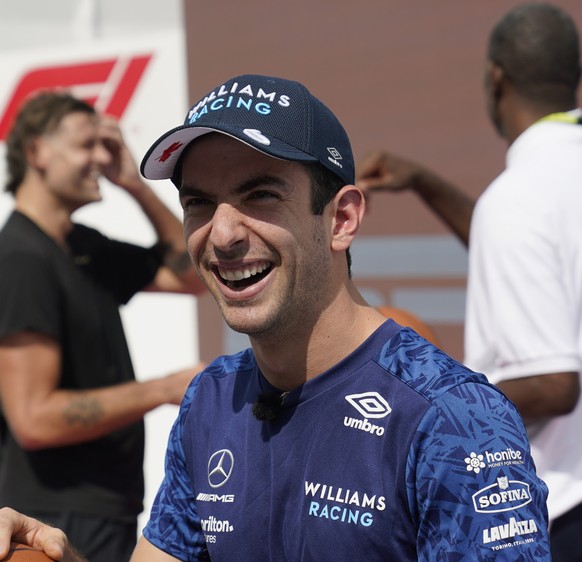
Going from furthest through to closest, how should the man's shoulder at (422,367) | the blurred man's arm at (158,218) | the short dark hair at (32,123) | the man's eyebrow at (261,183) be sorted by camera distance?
1. the blurred man's arm at (158,218)
2. the short dark hair at (32,123)
3. the man's eyebrow at (261,183)
4. the man's shoulder at (422,367)

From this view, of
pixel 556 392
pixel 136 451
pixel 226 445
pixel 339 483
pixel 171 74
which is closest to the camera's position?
pixel 339 483

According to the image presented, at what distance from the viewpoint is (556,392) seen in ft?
7.55

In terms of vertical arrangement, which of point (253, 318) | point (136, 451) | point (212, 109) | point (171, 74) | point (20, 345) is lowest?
point (136, 451)

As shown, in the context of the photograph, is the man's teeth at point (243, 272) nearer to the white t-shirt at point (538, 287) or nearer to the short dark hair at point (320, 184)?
the short dark hair at point (320, 184)

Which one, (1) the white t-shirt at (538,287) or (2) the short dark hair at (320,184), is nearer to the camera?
(2) the short dark hair at (320,184)

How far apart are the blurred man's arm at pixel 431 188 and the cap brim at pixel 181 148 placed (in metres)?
1.42

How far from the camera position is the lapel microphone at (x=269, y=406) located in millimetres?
1579

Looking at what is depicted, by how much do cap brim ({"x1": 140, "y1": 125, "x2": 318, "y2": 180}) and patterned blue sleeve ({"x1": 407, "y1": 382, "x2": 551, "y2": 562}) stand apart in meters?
0.42

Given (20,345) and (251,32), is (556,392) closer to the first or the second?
(20,345)

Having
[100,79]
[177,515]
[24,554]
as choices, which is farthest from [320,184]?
[100,79]

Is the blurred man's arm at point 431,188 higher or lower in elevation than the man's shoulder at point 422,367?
lower

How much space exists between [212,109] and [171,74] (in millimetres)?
2689

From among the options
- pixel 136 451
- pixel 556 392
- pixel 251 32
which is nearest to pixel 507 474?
pixel 556 392

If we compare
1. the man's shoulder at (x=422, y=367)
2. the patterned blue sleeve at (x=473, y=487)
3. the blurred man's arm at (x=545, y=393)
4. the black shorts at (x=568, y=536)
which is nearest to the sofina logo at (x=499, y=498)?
the patterned blue sleeve at (x=473, y=487)
